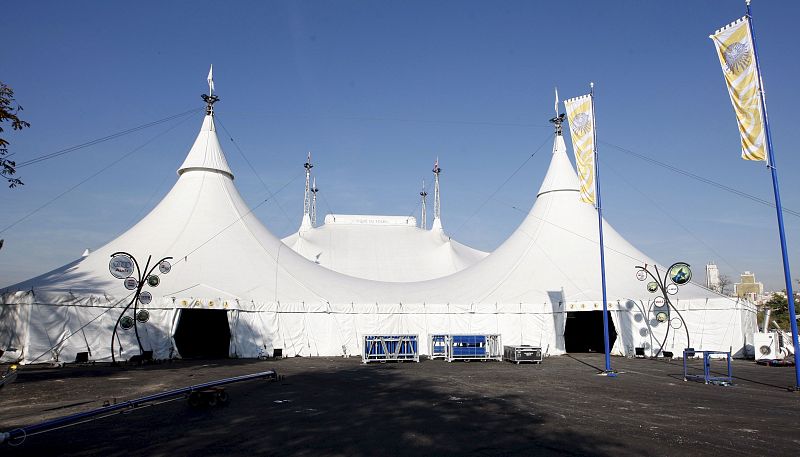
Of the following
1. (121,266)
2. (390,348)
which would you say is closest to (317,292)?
(390,348)

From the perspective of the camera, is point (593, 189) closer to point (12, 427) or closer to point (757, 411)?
point (757, 411)

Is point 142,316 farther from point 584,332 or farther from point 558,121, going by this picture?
point 584,332

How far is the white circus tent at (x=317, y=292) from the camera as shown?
18141mm

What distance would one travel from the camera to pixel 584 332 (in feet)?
93.5

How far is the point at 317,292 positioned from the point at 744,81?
51.9 feet

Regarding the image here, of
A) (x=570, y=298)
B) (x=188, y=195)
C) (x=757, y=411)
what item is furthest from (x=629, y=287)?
(x=188, y=195)

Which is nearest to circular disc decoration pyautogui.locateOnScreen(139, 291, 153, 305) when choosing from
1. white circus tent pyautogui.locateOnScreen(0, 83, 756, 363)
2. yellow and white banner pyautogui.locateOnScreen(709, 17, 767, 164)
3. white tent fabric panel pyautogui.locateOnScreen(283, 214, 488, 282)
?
white circus tent pyautogui.locateOnScreen(0, 83, 756, 363)

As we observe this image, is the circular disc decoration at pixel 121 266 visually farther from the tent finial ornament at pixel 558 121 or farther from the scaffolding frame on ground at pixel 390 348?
the tent finial ornament at pixel 558 121

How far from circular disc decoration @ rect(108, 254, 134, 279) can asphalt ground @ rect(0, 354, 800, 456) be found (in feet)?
13.5

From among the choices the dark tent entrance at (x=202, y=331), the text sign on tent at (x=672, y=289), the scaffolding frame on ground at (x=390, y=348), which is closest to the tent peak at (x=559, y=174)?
the text sign on tent at (x=672, y=289)

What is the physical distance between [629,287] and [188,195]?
18366 millimetres

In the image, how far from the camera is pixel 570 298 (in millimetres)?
21219

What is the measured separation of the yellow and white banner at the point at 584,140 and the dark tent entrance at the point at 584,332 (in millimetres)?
12211

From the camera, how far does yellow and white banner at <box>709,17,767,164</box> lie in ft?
37.6
